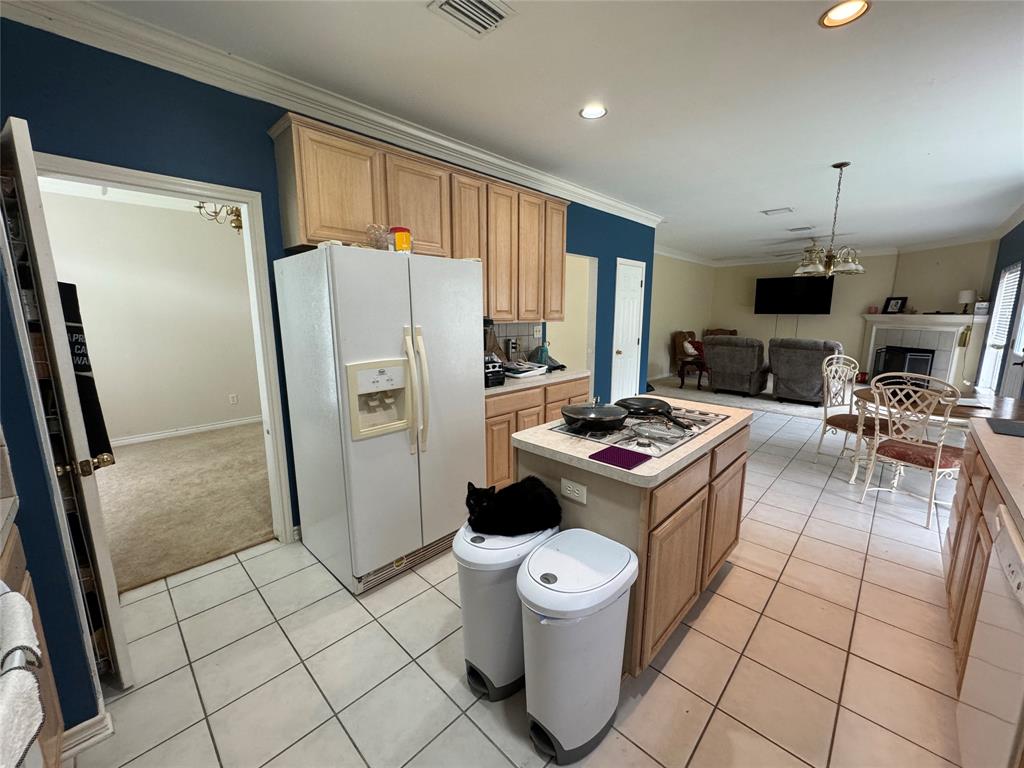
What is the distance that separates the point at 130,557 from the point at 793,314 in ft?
35.5

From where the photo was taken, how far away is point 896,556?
8.18 ft

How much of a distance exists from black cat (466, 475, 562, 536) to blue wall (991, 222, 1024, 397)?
503 cm

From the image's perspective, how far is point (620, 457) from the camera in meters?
1.50

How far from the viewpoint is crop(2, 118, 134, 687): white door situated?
1.27 meters

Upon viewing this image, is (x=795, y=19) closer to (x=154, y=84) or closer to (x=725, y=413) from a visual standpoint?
(x=725, y=413)

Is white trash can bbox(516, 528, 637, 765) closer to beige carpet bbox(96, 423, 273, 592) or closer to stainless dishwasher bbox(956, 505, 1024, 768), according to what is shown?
stainless dishwasher bbox(956, 505, 1024, 768)

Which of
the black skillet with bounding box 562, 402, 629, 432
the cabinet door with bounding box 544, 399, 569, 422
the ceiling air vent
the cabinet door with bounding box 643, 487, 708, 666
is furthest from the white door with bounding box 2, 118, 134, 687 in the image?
the cabinet door with bounding box 544, 399, 569, 422

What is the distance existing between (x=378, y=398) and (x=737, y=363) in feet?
20.7

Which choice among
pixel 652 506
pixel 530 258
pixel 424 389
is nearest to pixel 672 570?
pixel 652 506

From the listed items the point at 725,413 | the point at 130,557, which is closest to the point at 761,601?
the point at 725,413

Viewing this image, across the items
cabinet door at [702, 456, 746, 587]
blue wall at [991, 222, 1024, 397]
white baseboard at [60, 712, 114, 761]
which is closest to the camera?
white baseboard at [60, 712, 114, 761]

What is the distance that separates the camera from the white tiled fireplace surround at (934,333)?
22.4 ft

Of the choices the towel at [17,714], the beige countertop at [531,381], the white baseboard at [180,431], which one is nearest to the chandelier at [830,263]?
the beige countertop at [531,381]

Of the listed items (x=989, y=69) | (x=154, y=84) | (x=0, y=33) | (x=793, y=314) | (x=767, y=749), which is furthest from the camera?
(x=793, y=314)
